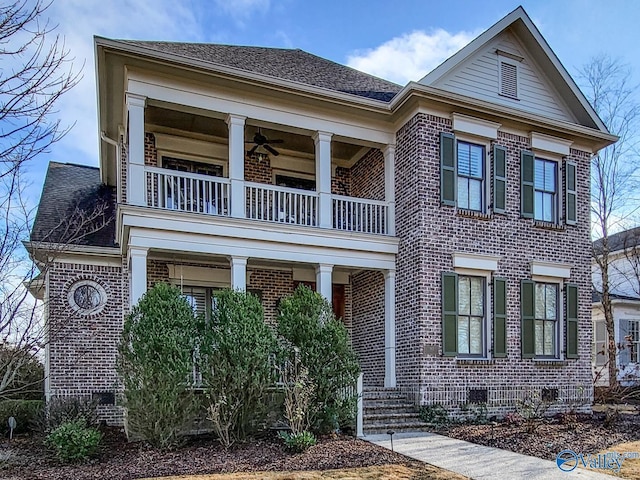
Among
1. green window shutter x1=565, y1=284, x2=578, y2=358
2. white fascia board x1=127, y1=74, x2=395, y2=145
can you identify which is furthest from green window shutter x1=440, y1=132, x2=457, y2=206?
green window shutter x1=565, y1=284, x2=578, y2=358

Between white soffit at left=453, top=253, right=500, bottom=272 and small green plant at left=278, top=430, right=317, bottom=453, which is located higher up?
white soffit at left=453, top=253, right=500, bottom=272

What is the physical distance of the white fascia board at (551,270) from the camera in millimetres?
11656

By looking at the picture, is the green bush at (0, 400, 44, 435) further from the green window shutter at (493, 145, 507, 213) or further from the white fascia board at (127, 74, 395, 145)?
the green window shutter at (493, 145, 507, 213)

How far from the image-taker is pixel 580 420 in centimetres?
1029

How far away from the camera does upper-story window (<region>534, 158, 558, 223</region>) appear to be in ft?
39.7

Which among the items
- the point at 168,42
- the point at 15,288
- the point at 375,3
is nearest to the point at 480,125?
the point at 375,3

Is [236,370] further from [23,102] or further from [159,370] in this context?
[23,102]

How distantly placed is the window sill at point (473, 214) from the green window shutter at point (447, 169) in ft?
0.89

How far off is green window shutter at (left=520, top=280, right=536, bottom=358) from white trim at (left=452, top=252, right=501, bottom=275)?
2.87ft

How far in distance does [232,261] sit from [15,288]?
5900 mm

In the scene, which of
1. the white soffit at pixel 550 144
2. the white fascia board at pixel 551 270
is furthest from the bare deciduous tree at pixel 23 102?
the white soffit at pixel 550 144

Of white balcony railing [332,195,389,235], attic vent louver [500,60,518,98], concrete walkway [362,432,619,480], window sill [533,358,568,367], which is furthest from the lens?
attic vent louver [500,60,518,98]

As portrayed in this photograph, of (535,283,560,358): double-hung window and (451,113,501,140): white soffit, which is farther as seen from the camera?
(535,283,560,358): double-hung window

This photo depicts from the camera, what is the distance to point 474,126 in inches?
445
